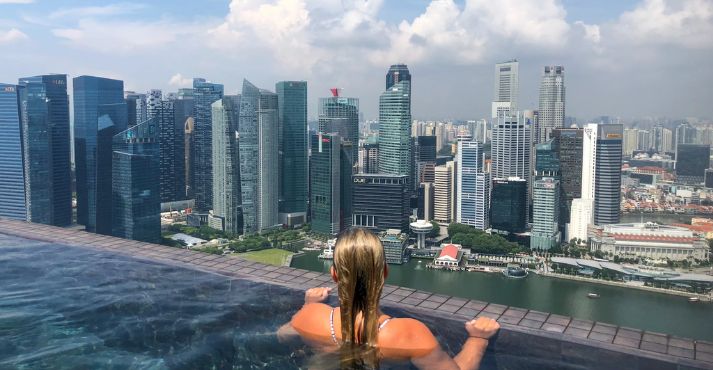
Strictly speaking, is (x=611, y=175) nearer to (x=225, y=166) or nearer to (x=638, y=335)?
(x=225, y=166)

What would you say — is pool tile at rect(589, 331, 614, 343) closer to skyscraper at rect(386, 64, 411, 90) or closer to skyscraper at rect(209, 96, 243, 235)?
skyscraper at rect(209, 96, 243, 235)

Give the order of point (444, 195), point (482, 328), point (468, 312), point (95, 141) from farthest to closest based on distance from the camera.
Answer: point (444, 195) < point (95, 141) < point (468, 312) < point (482, 328)

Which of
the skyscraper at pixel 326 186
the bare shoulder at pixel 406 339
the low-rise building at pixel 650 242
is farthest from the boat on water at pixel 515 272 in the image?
the bare shoulder at pixel 406 339

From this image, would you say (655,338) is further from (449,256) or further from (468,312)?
(449,256)

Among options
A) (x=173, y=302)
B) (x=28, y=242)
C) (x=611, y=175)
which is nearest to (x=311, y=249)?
(x=611, y=175)

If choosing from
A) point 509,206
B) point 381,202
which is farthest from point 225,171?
point 509,206
